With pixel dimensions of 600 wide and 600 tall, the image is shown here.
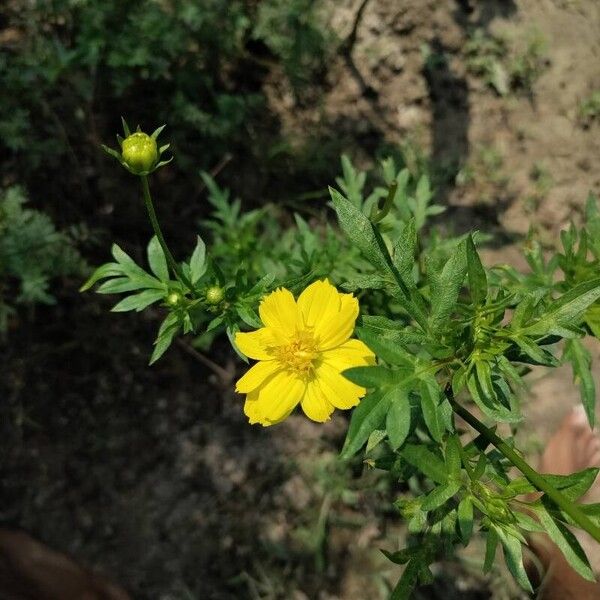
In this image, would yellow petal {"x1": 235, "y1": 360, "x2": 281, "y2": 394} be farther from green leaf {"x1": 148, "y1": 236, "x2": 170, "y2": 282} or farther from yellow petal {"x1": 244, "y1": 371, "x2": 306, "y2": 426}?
green leaf {"x1": 148, "y1": 236, "x2": 170, "y2": 282}

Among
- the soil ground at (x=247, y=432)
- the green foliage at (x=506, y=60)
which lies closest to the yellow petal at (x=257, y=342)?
the soil ground at (x=247, y=432)

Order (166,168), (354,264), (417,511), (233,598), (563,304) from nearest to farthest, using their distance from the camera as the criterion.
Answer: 1. (563,304)
2. (417,511)
3. (354,264)
4. (233,598)
5. (166,168)

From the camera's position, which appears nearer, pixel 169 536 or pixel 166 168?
pixel 169 536

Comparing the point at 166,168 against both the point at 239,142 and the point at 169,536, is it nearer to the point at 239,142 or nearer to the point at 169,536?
the point at 239,142

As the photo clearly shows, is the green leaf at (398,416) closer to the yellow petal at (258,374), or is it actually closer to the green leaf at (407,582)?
the yellow petal at (258,374)

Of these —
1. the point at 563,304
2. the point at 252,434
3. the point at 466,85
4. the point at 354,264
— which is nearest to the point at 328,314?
the point at 563,304
